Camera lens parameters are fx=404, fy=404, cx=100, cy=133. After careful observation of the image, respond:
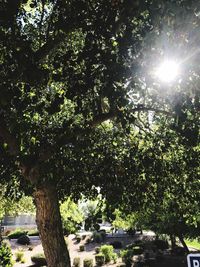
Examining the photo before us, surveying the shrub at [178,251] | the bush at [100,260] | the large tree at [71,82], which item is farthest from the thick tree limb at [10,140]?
the shrub at [178,251]

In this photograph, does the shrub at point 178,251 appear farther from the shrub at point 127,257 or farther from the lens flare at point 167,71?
the lens flare at point 167,71

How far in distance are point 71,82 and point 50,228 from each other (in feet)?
13.4

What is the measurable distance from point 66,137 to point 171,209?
656cm

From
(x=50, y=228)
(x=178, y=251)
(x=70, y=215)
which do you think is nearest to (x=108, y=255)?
(x=70, y=215)

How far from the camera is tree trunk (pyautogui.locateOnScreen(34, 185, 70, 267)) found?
32.7ft

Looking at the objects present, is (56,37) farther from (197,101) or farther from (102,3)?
(197,101)

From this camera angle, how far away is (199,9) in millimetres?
5562

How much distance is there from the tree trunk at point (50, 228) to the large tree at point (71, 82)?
0.02 metres

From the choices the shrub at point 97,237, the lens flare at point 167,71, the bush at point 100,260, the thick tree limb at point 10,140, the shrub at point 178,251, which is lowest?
the bush at point 100,260

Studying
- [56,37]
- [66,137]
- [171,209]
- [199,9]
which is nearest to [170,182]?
[171,209]

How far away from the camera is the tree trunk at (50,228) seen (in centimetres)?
996

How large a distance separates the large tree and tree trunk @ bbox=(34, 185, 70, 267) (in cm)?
2

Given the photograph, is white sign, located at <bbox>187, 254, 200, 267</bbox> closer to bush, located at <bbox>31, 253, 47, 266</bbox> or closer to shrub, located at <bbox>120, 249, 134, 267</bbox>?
shrub, located at <bbox>120, 249, 134, 267</bbox>

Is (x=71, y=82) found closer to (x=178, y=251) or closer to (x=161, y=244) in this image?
(x=178, y=251)
